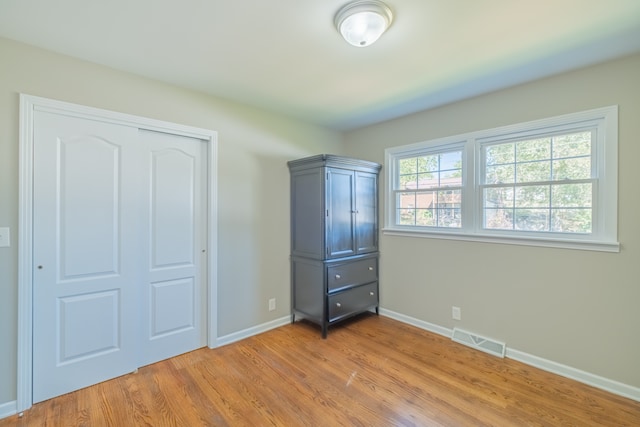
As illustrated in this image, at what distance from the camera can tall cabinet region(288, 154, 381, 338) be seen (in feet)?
→ 10.0

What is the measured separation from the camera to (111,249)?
226 centimetres

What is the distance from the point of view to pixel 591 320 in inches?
88.2

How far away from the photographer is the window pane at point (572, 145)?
7.57 feet

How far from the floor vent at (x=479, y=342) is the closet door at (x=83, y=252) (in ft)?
9.76

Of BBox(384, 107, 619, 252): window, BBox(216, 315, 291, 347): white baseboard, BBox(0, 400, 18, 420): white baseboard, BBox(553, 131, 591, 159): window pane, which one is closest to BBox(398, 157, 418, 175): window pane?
BBox(384, 107, 619, 252): window

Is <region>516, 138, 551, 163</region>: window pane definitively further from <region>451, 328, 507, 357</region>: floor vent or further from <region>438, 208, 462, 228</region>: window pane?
<region>451, 328, 507, 357</region>: floor vent

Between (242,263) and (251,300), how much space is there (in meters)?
0.42

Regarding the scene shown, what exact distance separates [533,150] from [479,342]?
1.85m

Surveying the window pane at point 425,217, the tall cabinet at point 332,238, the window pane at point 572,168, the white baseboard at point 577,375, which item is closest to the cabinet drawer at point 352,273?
the tall cabinet at point 332,238

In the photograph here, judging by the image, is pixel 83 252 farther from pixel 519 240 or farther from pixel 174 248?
pixel 519 240

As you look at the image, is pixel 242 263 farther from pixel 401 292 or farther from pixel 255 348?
pixel 401 292

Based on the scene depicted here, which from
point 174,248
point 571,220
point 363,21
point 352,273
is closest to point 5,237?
point 174,248

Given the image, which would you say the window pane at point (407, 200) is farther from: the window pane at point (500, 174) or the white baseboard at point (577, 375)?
the white baseboard at point (577, 375)

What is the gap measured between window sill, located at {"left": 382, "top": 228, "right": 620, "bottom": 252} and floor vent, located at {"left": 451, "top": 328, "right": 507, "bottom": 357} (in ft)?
3.07
